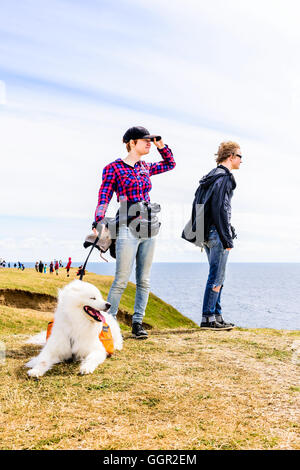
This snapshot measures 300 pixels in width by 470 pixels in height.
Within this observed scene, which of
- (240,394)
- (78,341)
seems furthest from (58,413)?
(240,394)

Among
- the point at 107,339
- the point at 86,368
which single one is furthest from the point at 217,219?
the point at 86,368

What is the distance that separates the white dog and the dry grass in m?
0.21

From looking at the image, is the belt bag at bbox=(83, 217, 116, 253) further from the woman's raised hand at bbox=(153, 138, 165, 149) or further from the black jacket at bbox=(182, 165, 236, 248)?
the black jacket at bbox=(182, 165, 236, 248)

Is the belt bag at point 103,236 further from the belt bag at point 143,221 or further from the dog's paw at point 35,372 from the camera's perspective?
the dog's paw at point 35,372

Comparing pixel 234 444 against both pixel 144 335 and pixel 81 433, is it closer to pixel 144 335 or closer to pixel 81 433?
pixel 81 433

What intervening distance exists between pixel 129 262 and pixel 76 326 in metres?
2.04

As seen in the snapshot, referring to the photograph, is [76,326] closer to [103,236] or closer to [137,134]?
[103,236]

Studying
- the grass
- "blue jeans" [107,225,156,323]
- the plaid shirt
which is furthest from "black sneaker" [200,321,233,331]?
the plaid shirt

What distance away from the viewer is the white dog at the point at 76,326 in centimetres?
646

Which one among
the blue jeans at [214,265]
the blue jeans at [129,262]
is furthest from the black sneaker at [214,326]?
the blue jeans at [129,262]

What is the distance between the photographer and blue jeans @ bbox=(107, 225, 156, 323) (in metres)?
8.05

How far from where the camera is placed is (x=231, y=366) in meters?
6.78

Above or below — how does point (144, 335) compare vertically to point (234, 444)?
below

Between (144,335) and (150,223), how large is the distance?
2.61m
